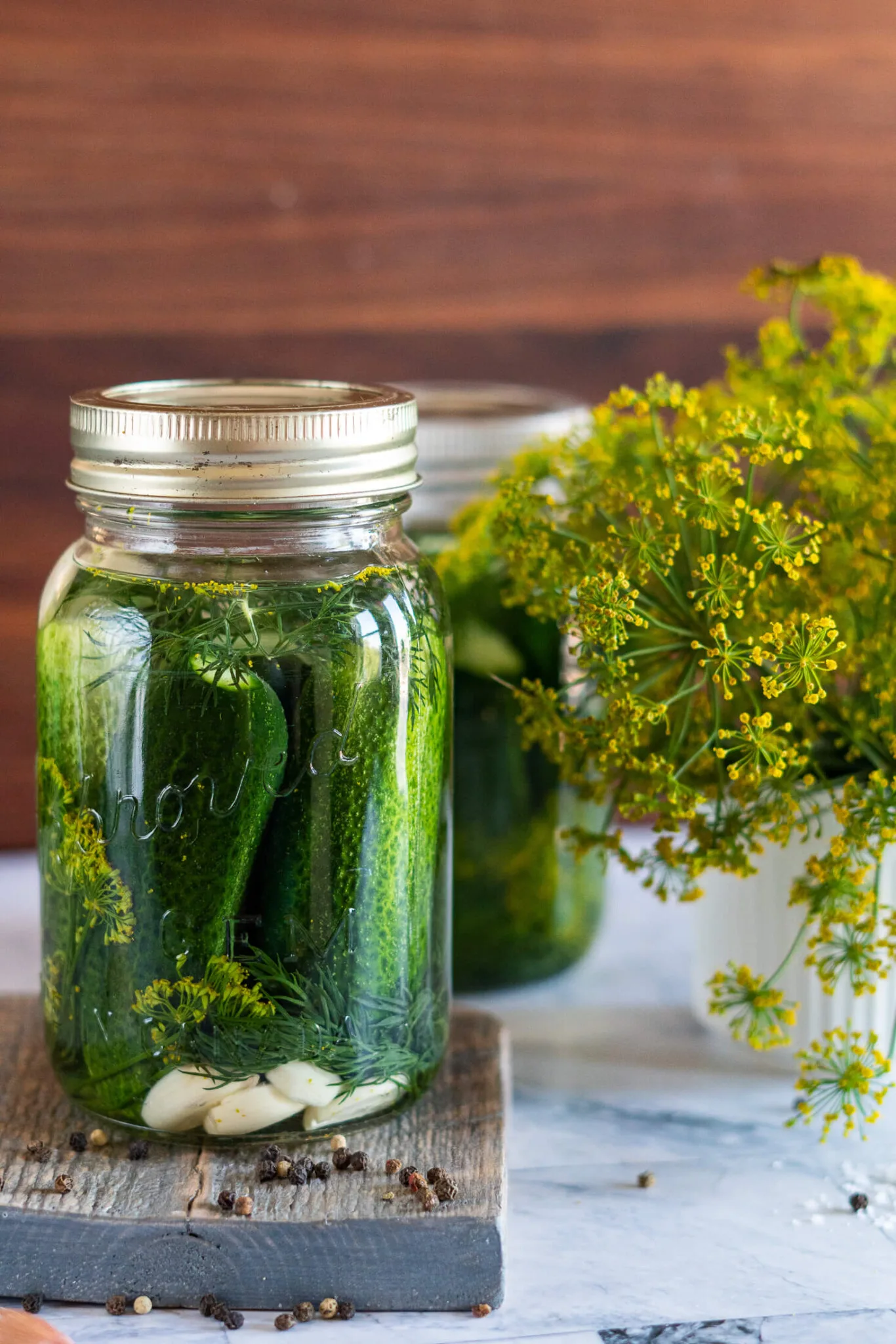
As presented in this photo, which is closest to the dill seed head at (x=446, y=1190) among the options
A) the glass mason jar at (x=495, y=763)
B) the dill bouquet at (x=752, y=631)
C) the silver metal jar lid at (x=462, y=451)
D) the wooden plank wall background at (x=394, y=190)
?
the dill bouquet at (x=752, y=631)

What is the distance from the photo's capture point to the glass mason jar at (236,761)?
0.64 meters

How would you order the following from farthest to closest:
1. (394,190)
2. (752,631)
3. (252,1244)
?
1. (394,190)
2. (752,631)
3. (252,1244)

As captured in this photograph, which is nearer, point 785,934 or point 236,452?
point 236,452

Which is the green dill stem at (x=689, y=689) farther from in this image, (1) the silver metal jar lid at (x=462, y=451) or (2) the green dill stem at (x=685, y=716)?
(1) the silver metal jar lid at (x=462, y=451)

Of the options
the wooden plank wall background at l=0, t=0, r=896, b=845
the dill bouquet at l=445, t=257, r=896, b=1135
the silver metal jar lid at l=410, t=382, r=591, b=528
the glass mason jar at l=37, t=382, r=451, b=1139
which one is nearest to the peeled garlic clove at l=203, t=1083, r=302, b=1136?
the glass mason jar at l=37, t=382, r=451, b=1139

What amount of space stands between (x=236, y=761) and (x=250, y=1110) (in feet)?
0.57

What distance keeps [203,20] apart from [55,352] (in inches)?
10.9

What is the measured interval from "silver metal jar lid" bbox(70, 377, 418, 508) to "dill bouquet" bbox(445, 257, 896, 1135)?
115mm

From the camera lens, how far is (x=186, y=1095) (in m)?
0.68

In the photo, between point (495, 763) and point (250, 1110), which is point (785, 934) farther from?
point (250, 1110)

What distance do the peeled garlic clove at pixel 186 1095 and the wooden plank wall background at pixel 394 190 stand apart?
59cm

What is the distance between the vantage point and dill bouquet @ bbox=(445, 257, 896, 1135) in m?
0.68

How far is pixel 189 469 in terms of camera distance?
0.63 metres

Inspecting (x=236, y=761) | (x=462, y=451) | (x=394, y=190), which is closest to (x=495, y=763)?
(x=462, y=451)
